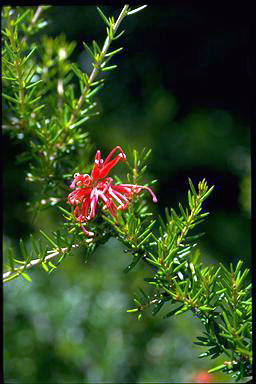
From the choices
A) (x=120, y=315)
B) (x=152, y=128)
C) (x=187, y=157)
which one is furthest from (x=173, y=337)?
(x=187, y=157)

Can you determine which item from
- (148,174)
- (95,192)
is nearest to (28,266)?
(95,192)

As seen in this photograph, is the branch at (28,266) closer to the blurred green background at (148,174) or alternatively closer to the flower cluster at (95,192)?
the flower cluster at (95,192)

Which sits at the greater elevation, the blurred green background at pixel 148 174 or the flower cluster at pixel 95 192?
the flower cluster at pixel 95 192

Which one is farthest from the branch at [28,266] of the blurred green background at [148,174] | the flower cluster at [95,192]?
the blurred green background at [148,174]

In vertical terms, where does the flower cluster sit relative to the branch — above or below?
above

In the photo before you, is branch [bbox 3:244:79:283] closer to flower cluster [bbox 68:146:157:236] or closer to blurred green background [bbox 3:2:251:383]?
flower cluster [bbox 68:146:157:236]

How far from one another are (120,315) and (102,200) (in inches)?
40.4

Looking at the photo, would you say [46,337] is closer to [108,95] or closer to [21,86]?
[21,86]

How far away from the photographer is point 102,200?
A: 434mm

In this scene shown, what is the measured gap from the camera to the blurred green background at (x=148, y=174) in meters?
1.39

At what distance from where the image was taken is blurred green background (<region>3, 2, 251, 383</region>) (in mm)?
1387

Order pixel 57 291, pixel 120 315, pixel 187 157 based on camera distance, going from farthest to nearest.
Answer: pixel 187 157 → pixel 57 291 → pixel 120 315

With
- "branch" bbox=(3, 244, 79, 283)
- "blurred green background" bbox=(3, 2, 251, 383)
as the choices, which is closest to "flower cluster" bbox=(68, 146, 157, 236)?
"branch" bbox=(3, 244, 79, 283)

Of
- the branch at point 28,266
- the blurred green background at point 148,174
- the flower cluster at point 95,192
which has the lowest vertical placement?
the blurred green background at point 148,174
